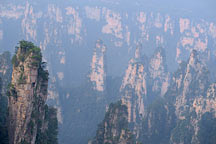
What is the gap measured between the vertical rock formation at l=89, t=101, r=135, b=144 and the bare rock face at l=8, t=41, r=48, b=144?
1923cm

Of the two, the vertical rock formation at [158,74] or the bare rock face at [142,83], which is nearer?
the bare rock face at [142,83]

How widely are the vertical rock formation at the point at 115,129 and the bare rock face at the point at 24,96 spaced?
19.2 metres

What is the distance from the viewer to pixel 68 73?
412ft

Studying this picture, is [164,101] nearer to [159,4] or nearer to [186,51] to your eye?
[186,51]

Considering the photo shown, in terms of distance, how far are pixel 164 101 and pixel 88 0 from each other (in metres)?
106

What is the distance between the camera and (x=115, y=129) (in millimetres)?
51938

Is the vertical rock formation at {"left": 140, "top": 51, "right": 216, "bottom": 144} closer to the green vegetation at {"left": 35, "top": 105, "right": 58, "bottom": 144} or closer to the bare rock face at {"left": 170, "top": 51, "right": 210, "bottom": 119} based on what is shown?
the bare rock face at {"left": 170, "top": 51, "right": 210, "bottom": 119}

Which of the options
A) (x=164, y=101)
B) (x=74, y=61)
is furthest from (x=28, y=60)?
(x=74, y=61)

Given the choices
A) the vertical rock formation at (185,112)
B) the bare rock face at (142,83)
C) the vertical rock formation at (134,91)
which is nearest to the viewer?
the vertical rock formation at (185,112)

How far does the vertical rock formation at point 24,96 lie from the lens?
101 feet

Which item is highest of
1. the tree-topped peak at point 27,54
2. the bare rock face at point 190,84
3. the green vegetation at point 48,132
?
the bare rock face at point 190,84

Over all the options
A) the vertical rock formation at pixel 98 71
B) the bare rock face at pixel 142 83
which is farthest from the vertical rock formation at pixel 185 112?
the vertical rock formation at pixel 98 71

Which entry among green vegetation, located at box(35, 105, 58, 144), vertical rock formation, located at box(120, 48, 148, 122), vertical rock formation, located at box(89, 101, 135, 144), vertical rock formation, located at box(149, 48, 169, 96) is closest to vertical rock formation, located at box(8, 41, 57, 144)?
green vegetation, located at box(35, 105, 58, 144)

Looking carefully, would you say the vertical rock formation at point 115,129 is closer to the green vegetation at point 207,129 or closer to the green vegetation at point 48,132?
the green vegetation at point 48,132
